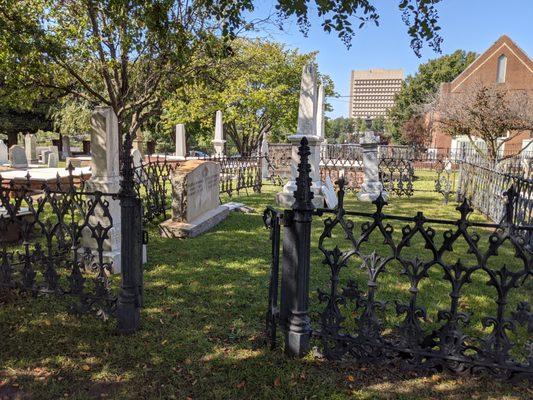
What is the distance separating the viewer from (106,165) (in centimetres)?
575

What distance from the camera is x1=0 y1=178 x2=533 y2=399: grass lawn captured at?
3.01 m

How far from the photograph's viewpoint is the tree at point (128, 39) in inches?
179

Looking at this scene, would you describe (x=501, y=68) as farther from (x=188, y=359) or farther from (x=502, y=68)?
(x=188, y=359)

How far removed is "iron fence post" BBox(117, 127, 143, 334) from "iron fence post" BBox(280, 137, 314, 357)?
140cm

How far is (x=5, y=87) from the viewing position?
7.89 metres

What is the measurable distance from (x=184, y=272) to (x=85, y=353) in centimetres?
215

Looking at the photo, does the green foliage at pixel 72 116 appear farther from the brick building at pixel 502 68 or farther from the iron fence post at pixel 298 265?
the iron fence post at pixel 298 265

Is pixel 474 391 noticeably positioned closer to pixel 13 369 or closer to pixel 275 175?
pixel 13 369

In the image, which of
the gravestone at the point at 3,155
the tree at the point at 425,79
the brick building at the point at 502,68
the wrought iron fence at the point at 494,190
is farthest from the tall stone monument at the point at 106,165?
the tree at the point at 425,79

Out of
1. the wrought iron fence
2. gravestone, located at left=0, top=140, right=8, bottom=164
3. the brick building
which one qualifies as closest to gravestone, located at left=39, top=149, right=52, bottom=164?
gravestone, located at left=0, top=140, right=8, bottom=164

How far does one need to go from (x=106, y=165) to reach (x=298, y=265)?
3673 millimetres

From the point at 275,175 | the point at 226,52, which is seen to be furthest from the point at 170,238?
the point at 275,175

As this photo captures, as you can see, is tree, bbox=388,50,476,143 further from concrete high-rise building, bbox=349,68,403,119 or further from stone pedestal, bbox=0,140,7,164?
concrete high-rise building, bbox=349,68,403,119

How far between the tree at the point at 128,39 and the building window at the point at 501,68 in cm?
4003
